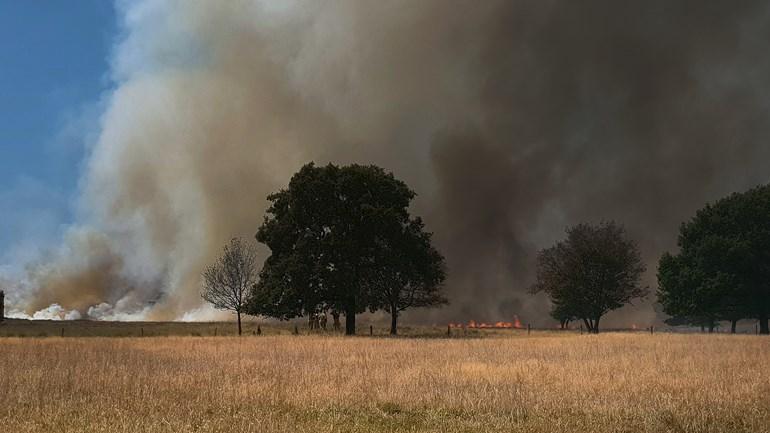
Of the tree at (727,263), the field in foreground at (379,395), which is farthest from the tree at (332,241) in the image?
the tree at (727,263)

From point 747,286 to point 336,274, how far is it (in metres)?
48.9

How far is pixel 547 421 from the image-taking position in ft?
43.2

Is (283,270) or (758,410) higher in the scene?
(283,270)

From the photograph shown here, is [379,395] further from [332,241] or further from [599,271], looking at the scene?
[599,271]

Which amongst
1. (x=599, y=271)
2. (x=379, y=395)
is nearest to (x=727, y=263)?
(x=599, y=271)

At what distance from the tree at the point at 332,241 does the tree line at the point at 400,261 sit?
97 mm

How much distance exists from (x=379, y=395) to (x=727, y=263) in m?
70.4

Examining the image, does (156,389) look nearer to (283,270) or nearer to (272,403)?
(272,403)

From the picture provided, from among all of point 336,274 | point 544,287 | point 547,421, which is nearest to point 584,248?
point 544,287

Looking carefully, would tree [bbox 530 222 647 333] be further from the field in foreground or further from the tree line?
the field in foreground

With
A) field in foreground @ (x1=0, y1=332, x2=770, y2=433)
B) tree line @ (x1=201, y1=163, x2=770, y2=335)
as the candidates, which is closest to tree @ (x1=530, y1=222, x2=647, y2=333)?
tree line @ (x1=201, y1=163, x2=770, y2=335)

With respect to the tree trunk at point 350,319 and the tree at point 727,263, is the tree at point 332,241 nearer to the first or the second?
the tree trunk at point 350,319

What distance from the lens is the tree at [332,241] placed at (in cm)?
5616

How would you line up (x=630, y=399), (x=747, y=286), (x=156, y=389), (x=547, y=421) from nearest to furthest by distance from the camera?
1. (x=547, y=421)
2. (x=630, y=399)
3. (x=156, y=389)
4. (x=747, y=286)
